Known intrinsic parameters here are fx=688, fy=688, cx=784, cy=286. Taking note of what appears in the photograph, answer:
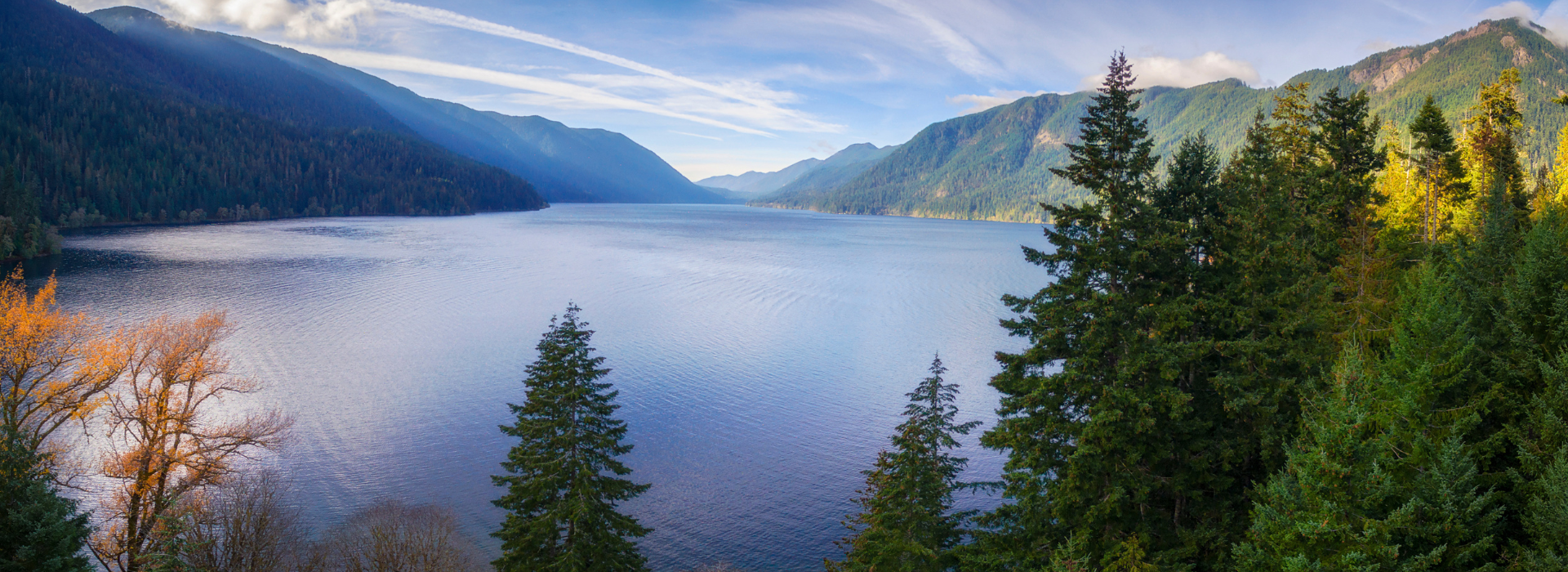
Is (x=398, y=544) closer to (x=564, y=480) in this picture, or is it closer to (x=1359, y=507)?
(x=564, y=480)

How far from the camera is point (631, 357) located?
161ft

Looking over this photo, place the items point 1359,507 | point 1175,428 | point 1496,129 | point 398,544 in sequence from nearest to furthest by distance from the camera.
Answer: point 1359,507
point 1175,428
point 398,544
point 1496,129

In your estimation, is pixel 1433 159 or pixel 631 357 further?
pixel 631 357

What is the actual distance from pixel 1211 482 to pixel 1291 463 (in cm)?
453

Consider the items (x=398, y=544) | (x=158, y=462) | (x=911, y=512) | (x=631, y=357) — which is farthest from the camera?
(x=631, y=357)

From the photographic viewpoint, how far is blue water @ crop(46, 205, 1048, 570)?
2858 centimetres

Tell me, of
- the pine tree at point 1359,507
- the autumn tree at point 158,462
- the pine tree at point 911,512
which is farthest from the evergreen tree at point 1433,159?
the autumn tree at point 158,462

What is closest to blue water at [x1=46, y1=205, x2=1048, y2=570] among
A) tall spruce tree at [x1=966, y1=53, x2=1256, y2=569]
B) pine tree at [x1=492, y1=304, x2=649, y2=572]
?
pine tree at [x1=492, y1=304, x2=649, y2=572]

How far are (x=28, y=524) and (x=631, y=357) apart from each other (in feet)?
114

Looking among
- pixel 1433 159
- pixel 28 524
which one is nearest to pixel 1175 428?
pixel 28 524

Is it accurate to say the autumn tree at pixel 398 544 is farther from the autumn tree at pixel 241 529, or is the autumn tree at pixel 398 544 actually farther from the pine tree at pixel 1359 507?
the pine tree at pixel 1359 507

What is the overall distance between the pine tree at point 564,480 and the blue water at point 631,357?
691 cm

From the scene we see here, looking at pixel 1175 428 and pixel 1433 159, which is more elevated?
pixel 1433 159

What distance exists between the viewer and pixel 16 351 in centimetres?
2064
